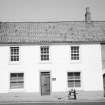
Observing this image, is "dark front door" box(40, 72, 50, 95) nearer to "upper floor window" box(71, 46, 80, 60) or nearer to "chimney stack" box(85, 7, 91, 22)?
"upper floor window" box(71, 46, 80, 60)

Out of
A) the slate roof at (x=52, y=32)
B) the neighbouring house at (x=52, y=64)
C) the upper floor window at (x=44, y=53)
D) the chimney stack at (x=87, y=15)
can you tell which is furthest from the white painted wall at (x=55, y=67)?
the chimney stack at (x=87, y=15)

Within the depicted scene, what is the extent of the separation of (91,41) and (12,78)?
10023mm

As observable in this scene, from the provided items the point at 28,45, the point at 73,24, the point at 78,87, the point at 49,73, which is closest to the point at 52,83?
the point at 49,73

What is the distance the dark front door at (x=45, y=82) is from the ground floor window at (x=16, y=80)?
2.28m

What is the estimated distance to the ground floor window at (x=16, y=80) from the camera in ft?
90.3

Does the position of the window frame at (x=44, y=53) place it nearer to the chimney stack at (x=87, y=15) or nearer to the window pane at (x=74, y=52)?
the window pane at (x=74, y=52)

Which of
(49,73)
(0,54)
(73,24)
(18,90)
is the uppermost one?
(73,24)

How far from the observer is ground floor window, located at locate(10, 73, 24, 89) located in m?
27.5

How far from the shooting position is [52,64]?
27.6m

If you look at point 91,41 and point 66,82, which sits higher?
point 91,41

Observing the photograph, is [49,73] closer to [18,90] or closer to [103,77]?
[18,90]

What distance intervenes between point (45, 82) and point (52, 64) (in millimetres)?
2245

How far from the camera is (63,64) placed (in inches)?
1088

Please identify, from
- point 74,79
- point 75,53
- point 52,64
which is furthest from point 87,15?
point 74,79
